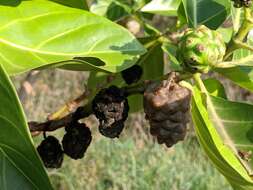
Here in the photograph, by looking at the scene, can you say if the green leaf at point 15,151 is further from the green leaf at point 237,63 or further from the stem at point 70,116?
the green leaf at point 237,63

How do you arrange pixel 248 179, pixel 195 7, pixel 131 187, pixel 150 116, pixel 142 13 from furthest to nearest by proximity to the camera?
pixel 131 187, pixel 142 13, pixel 195 7, pixel 150 116, pixel 248 179

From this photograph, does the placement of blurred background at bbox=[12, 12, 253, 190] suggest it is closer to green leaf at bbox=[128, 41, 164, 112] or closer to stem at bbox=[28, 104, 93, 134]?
green leaf at bbox=[128, 41, 164, 112]

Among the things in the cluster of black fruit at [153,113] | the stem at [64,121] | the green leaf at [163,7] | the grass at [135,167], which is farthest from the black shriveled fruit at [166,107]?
the grass at [135,167]

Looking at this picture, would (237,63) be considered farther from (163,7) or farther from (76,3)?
(163,7)

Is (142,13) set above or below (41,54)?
below

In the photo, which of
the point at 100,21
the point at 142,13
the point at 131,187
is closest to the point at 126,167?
the point at 131,187

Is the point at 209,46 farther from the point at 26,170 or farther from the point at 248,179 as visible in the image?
the point at 26,170
